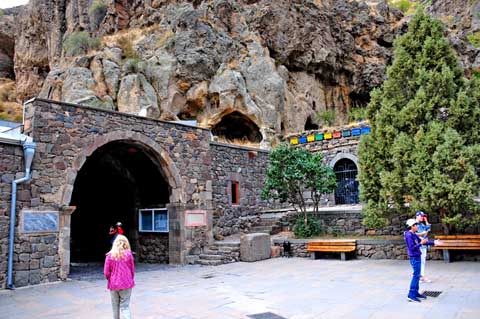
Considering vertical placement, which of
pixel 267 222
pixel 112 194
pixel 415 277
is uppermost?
pixel 112 194

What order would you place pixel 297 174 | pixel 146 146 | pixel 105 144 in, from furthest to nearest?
pixel 297 174, pixel 146 146, pixel 105 144

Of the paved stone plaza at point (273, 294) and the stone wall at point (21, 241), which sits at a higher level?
the stone wall at point (21, 241)

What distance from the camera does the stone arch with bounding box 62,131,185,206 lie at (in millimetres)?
9122

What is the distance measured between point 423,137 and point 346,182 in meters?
7.27

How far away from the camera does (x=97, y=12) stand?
84.2 feet

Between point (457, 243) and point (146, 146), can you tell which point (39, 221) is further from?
point (457, 243)

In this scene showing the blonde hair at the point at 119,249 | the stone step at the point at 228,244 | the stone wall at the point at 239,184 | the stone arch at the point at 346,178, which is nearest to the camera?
the blonde hair at the point at 119,249

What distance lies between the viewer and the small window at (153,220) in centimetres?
1201

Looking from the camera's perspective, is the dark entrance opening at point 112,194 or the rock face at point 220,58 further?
the rock face at point 220,58

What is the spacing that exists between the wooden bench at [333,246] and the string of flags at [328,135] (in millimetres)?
6288

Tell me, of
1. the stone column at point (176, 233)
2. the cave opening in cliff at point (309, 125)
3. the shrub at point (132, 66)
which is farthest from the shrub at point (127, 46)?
the stone column at point (176, 233)

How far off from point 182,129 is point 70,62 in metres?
13.9

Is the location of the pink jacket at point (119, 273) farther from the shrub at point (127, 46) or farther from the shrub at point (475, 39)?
the shrub at point (475, 39)

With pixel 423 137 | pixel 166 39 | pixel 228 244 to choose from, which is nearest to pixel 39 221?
pixel 228 244
